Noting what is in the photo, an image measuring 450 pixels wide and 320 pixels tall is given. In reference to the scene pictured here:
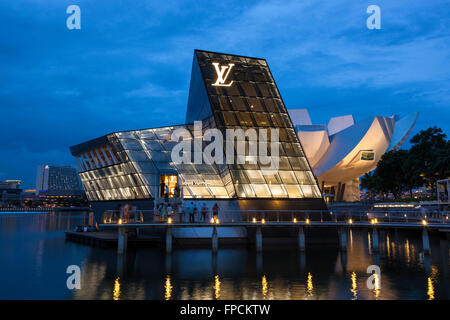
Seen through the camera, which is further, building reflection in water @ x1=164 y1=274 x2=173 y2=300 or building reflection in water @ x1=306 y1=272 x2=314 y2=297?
building reflection in water @ x1=306 y1=272 x2=314 y2=297

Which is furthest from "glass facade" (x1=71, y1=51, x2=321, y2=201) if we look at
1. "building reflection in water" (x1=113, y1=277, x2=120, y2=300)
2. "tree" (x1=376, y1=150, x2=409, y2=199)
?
"tree" (x1=376, y1=150, x2=409, y2=199)

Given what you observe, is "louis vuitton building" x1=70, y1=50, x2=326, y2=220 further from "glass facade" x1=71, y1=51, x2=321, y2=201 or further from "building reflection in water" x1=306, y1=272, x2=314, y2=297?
"building reflection in water" x1=306, y1=272, x2=314, y2=297

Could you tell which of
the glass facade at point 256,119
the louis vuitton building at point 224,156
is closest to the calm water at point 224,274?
the louis vuitton building at point 224,156

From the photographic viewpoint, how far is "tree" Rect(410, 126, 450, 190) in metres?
62.6

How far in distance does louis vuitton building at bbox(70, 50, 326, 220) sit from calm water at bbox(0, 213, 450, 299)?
6.79 metres

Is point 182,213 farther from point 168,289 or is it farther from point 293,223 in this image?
point 168,289

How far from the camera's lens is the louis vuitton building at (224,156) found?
43.4m

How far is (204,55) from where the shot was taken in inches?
2137

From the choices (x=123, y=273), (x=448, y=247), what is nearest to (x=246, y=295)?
(x=123, y=273)

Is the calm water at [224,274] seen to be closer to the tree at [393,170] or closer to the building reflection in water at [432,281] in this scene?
the building reflection in water at [432,281]

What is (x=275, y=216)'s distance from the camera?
39.8 meters

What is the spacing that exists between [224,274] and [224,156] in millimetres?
19602

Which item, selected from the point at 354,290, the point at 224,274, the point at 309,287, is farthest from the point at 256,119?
the point at 354,290
